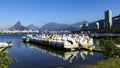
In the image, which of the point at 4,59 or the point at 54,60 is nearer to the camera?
the point at 4,59

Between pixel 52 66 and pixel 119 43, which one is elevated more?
pixel 119 43

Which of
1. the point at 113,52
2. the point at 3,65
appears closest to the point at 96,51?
the point at 113,52

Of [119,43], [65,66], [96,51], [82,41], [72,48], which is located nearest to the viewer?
[65,66]

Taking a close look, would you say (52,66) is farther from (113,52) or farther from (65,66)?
(113,52)

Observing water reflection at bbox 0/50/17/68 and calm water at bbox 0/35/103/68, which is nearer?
water reflection at bbox 0/50/17/68

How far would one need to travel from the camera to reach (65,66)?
26.0 m

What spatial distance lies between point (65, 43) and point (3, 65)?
33.8 metres

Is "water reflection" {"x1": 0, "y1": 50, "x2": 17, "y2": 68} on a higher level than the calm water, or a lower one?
higher

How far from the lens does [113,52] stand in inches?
1088

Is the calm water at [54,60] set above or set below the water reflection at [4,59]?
below

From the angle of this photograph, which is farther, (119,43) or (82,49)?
(82,49)

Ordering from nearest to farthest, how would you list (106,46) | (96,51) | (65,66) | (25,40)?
(65,66) < (106,46) < (96,51) < (25,40)

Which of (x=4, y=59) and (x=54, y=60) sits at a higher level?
(x=4, y=59)

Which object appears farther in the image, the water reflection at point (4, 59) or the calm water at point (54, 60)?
the calm water at point (54, 60)
